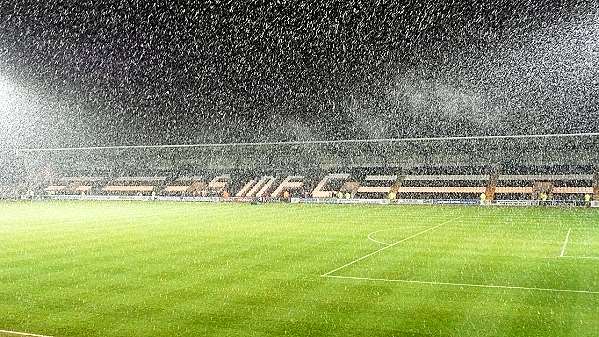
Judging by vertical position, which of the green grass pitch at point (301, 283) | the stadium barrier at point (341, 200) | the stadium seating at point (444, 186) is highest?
the stadium seating at point (444, 186)

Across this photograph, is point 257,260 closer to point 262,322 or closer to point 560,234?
point 262,322

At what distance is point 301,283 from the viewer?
12.9 meters

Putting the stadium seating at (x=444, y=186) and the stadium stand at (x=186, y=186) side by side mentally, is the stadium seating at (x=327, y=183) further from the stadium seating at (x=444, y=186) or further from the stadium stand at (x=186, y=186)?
the stadium stand at (x=186, y=186)

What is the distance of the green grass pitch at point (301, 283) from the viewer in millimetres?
9414

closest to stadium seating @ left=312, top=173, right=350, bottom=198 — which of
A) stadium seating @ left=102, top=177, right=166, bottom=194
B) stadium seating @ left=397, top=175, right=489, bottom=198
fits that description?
stadium seating @ left=397, top=175, right=489, bottom=198

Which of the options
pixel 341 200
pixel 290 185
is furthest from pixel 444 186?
pixel 290 185

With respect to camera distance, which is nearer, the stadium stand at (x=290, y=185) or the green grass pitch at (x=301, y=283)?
the green grass pitch at (x=301, y=283)

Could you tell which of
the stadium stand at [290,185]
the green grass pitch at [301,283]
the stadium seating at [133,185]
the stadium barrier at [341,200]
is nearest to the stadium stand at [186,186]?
the stadium seating at [133,185]

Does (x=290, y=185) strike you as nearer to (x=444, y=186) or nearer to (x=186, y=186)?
(x=186, y=186)

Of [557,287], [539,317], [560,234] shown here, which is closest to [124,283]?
[539,317]

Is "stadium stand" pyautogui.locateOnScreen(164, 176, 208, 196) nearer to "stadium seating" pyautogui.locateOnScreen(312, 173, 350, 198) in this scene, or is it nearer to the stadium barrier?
the stadium barrier

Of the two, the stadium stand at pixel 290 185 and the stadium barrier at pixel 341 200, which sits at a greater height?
the stadium stand at pixel 290 185

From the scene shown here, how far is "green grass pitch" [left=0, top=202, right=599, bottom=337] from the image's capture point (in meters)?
9.41

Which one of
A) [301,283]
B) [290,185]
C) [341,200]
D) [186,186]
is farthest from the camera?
[186,186]
